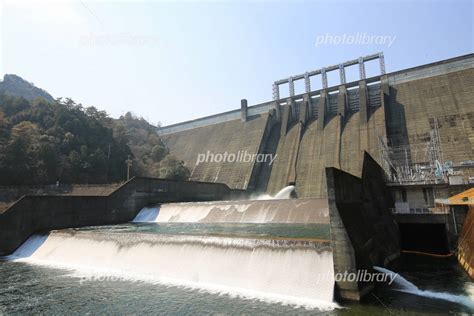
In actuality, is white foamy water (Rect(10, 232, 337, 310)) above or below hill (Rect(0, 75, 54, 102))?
below

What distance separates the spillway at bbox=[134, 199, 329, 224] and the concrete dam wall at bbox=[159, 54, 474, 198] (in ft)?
26.0

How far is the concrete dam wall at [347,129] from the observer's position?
2256cm

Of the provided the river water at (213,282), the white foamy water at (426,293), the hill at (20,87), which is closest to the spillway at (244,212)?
the river water at (213,282)

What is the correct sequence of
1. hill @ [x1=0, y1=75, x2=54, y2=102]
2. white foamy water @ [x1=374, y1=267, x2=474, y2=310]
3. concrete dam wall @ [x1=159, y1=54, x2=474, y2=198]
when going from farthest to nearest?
hill @ [x1=0, y1=75, x2=54, y2=102] < concrete dam wall @ [x1=159, y1=54, x2=474, y2=198] < white foamy water @ [x1=374, y1=267, x2=474, y2=310]

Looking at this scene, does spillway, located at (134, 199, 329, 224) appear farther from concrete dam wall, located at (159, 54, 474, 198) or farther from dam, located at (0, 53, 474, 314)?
concrete dam wall, located at (159, 54, 474, 198)

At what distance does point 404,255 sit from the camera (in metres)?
11.6

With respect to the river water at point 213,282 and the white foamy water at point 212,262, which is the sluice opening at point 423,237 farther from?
the white foamy water at point 212,262

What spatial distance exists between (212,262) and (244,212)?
798 centimetres

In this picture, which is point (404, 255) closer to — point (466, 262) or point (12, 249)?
point (466, 262)

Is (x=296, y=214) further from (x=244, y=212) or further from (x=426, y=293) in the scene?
(x=426, y=293)

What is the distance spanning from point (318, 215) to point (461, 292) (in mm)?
7350

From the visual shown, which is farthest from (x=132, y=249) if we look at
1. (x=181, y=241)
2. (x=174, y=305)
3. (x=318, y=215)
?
(x=318, y=215)

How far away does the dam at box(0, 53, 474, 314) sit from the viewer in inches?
285

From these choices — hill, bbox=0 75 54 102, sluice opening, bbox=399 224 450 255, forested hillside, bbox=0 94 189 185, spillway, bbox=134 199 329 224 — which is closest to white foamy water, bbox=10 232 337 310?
spillway, bbox=134 199 329 224
